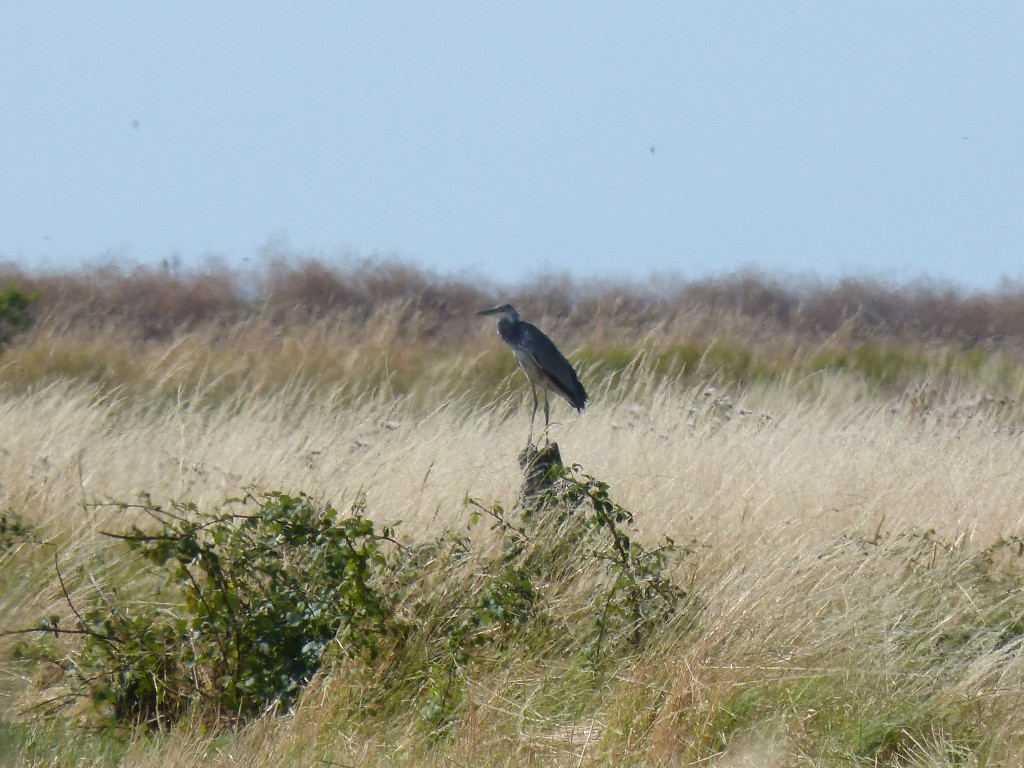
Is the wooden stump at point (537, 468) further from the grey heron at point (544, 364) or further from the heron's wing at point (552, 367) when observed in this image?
the heron's wing at point (552, 367)

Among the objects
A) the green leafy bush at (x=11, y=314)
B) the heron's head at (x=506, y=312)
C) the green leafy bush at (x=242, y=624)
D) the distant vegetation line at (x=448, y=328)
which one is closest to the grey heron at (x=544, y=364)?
the heron's head at (x=506, y=312)

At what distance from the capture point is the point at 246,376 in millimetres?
12180

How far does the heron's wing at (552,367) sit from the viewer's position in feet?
26.0

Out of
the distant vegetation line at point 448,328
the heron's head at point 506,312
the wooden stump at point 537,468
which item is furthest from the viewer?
the distant vegetation line at point 448,328

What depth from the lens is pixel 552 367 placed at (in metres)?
7.96

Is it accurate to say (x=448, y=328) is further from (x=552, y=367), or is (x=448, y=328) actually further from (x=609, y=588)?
(x=609, y=588)

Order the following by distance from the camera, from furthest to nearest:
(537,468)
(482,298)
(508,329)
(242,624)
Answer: (482,298), (508,329), (537,468), (242,624)

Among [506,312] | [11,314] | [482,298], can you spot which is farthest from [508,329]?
[482,298]

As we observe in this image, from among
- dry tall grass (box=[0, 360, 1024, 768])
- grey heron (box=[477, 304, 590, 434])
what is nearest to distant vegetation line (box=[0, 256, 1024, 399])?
grey heron (box=[477, 304, 590, 434])

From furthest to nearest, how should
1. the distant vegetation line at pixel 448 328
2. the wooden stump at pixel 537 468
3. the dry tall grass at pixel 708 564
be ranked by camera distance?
the distant vegetation line at pixel 448 328, the wooden stump at pixel 537 468, the dry tall grass at pixel 708 564

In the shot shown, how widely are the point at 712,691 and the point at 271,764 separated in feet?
4.29

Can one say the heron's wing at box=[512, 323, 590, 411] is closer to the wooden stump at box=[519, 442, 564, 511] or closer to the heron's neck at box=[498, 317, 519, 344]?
the heron's neck at box=[498, 317, 519, 344]

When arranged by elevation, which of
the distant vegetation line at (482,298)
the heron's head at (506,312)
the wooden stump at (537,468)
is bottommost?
the distant vegetation line at (482,298)

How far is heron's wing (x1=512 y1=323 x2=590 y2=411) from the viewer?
7.94m
